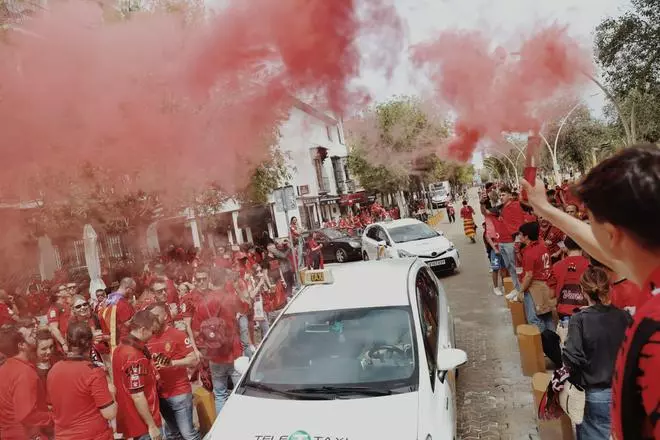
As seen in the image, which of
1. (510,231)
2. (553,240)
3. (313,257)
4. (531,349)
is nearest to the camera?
(531,349)

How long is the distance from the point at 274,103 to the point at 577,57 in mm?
5172

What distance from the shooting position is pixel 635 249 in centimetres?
138

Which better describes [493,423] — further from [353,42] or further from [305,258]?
[305,258]

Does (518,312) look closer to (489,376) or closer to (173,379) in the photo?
(489,376)

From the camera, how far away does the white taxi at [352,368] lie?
3.41m

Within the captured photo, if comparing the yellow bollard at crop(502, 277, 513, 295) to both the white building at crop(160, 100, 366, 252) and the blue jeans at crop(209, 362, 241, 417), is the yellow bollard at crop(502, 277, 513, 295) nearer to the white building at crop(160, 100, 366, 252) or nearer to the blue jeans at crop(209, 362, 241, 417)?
the blue jeans at crop(209, 362, 241, 417)

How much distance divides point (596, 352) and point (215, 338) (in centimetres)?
365

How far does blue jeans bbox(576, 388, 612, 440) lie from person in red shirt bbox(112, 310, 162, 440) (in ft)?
10.3

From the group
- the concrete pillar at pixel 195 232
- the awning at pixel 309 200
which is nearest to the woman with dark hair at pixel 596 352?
the concrete pillar at pixel 195 232

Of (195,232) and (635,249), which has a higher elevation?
(195,232)

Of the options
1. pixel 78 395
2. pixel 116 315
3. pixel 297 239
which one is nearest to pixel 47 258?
pixel 297 239

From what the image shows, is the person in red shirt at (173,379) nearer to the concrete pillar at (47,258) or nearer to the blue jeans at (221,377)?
the blue jeans at (221,377)

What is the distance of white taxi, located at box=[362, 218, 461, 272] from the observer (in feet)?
42.2

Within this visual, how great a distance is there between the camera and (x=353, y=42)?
759 cm
